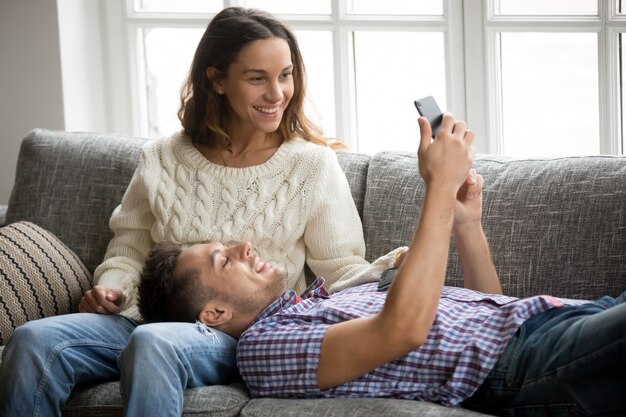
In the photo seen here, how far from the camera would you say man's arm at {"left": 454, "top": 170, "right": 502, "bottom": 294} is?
2.22 metres

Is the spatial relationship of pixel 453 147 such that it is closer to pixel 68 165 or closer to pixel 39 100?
pixel 68 165

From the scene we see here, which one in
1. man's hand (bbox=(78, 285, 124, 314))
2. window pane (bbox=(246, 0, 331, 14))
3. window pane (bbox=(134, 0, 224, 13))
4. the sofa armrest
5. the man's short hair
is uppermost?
window pane (bbox=(134, 0, 224, 13))

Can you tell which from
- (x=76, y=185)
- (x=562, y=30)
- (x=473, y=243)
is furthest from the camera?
(x=562, y=30)

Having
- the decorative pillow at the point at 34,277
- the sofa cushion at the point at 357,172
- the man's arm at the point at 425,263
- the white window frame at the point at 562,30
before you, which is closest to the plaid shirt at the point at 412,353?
the man's arm at the point at 425,263

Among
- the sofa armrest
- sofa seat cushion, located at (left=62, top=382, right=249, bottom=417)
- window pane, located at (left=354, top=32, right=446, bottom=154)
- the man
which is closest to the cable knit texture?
the man

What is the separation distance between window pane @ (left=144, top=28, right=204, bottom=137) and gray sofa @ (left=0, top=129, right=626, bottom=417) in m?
0.77

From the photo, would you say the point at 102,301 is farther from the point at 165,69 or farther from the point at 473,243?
the point at 165,69

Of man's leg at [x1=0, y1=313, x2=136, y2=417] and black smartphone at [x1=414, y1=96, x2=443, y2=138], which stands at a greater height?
black smartphone at [x1=414, y1=96, x2=443, y2=138]

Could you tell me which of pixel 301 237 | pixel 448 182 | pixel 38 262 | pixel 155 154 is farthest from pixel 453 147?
pixel 38 262

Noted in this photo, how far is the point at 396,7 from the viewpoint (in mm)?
3334

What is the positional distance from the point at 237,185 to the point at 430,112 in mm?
766

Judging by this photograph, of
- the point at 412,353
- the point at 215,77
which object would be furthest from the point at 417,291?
the point at 215,77

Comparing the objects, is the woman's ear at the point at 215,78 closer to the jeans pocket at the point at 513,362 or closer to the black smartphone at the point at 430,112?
the black smartphone at the point at 430,112

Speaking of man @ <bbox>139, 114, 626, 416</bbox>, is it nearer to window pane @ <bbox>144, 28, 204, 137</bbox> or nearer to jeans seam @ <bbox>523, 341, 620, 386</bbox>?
jeans seam @ <bbox>523, 341, 620, 386</bbox>
